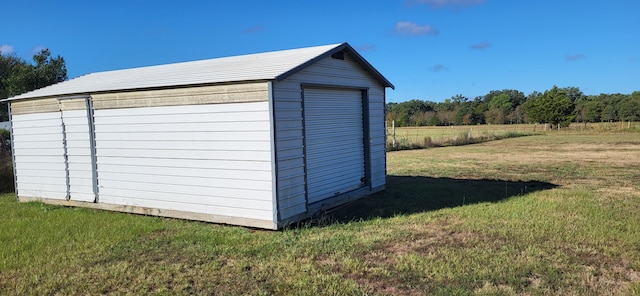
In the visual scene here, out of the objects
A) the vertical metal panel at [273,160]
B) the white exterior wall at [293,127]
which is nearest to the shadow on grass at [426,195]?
the white exterior wall at [293,127]

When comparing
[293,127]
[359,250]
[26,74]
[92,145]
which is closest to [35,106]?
[92,145]

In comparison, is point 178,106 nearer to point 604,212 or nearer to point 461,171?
point 604,212

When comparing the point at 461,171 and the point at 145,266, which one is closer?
the point at 145,266

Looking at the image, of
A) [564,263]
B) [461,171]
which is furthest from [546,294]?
[461,171]

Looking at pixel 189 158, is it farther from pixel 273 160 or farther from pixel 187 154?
pixel 273 160

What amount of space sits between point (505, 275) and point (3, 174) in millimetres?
13890

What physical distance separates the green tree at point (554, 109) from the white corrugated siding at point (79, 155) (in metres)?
58.6

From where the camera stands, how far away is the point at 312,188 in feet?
27.4

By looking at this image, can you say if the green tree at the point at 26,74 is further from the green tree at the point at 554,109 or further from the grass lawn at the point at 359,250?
the green tree at the point at 554,109

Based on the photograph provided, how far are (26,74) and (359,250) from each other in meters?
26.1

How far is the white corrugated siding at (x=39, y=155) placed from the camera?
386 inches

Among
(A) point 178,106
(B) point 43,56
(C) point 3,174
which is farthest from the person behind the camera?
(B) point 43,56

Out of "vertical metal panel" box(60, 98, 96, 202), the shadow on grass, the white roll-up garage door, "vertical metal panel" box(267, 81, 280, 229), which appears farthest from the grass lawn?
the white roll-up garage door

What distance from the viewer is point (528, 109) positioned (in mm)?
67875
